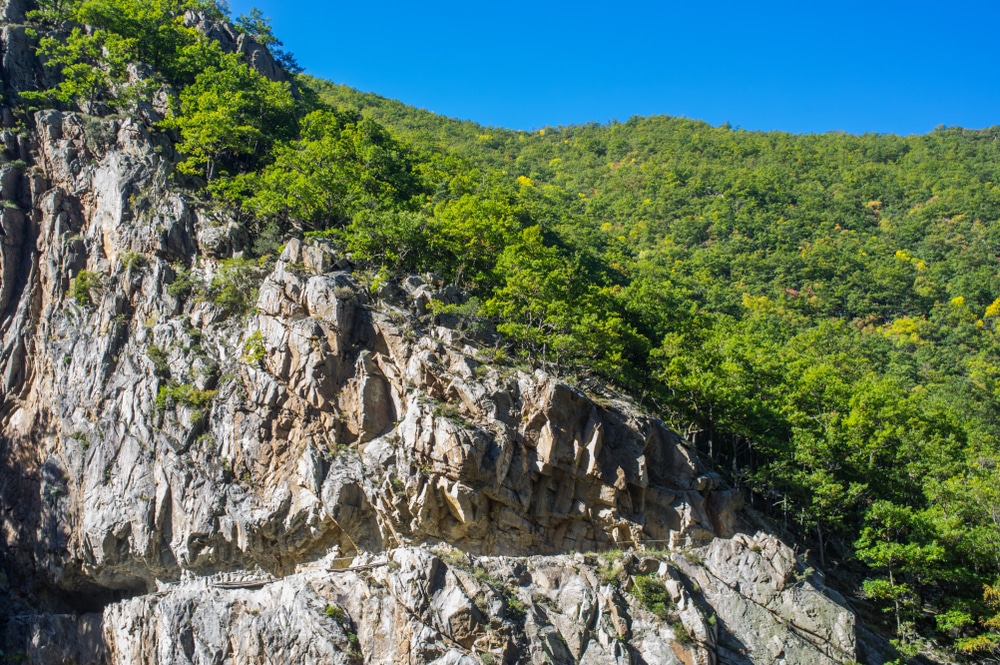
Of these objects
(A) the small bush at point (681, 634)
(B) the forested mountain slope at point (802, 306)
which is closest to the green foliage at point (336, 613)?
(A) the small bush at point (681, 634)

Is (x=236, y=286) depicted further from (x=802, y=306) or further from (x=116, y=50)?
(x=802, y=306)

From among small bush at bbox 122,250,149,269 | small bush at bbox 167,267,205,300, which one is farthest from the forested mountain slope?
small bush at bbox 122,250,149,269

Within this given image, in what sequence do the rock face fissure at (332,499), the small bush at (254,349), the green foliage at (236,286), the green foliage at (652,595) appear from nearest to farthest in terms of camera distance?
1. the rock face fissure at (332,499)
2. the green foliage at (652,595)
3. the small bush at (254,349)
4. the green foliage at (236,286)

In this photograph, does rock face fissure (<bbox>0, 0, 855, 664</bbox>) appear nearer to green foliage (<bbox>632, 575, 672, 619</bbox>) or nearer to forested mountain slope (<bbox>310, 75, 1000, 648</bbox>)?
green foliage (<bbox>632, 575, 672, 619</bbox>)

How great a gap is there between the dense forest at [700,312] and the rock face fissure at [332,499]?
3.64m

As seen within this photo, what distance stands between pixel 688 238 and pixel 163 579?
220 feet

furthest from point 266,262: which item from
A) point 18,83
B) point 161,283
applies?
point 18,83

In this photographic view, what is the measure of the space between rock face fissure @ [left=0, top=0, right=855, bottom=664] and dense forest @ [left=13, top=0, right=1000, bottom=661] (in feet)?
11.9

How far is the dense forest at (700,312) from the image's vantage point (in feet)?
105

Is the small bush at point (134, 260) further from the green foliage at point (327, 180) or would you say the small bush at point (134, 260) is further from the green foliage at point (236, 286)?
the green foliage at point (327, 180)

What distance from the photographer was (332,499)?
27891 millimetres

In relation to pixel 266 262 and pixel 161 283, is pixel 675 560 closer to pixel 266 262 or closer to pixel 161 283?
pixel 266 262

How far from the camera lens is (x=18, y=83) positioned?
42344 mm

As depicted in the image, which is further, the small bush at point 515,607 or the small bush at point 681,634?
the small bush at point 681,634
